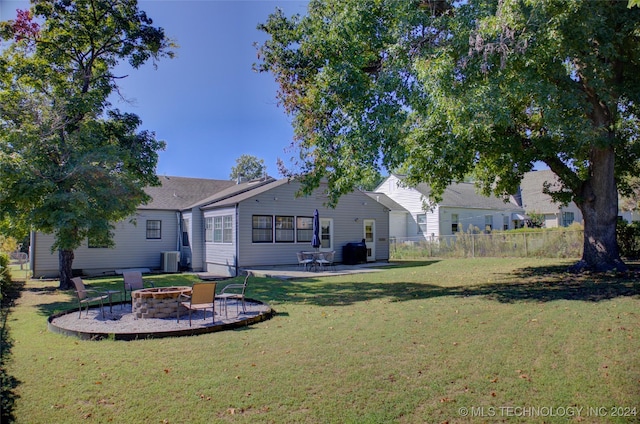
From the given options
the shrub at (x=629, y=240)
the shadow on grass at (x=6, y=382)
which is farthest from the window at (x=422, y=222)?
the shadow on grass at (x=6, y=382)

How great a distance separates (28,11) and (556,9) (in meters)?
16.6

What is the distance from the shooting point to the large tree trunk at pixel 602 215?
1220cm

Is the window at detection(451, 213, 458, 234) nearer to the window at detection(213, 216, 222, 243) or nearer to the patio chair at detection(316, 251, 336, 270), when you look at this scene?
the patio chair at detection(316, 251, 336, 270)

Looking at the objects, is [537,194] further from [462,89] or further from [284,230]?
[462,89]

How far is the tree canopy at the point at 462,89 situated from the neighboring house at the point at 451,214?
14.4 m

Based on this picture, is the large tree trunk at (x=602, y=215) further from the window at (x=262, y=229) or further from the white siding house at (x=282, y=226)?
the window at (x=262, y=229)

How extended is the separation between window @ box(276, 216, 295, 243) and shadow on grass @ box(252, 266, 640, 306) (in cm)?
564

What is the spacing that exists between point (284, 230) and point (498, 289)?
→ 36.7 ft

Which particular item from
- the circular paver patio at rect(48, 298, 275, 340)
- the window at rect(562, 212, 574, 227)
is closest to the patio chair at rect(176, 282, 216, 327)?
the circular paver patio at rect(48, 298, 275, 340)

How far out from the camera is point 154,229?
22.0 meters

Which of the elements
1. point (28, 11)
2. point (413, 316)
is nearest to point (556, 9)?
point (413, 316)

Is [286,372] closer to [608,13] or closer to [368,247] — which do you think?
[608,13]

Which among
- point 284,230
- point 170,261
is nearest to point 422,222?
point 284,230

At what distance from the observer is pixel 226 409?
13.6 ft
